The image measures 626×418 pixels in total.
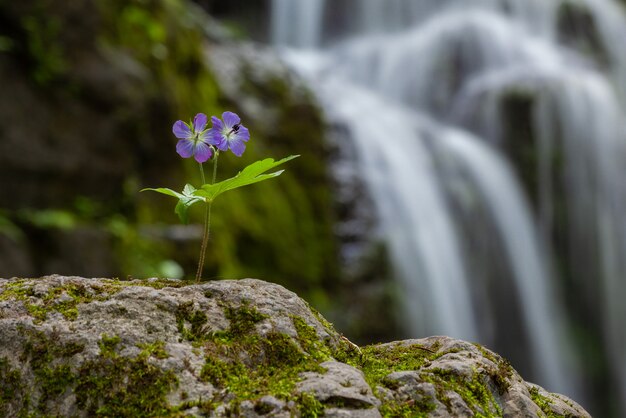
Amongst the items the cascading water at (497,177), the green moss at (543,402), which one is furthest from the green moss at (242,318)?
the cascading water at (497,177)

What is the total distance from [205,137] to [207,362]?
692mm

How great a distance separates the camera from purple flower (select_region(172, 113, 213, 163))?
182cm

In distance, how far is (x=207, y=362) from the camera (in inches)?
58.3

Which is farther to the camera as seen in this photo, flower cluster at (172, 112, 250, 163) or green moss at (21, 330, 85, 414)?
flower cluster at (172, 112, 250, 163)

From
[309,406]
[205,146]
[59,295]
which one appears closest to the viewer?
[309,406]

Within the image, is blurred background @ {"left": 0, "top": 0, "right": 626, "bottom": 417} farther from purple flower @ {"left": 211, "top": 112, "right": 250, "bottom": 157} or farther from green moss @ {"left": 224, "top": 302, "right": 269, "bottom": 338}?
green moss @ {"left": 224, "top": 302, "right": 269, "bottom": 338}

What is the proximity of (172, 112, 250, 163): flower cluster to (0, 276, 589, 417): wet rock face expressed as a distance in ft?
1.28

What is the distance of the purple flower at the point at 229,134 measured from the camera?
1.84 m

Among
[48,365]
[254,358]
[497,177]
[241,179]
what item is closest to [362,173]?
[497,177]

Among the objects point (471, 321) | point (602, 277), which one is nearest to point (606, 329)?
point (602, 277)

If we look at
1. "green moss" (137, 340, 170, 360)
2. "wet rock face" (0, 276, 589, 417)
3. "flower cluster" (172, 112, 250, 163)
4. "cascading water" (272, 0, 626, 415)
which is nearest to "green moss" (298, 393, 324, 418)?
"wet rock face" (0, 276, 589, 417)

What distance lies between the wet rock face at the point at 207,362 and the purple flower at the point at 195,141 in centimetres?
39

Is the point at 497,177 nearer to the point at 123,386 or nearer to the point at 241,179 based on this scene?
the point at 241,179

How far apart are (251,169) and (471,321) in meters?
8.65
